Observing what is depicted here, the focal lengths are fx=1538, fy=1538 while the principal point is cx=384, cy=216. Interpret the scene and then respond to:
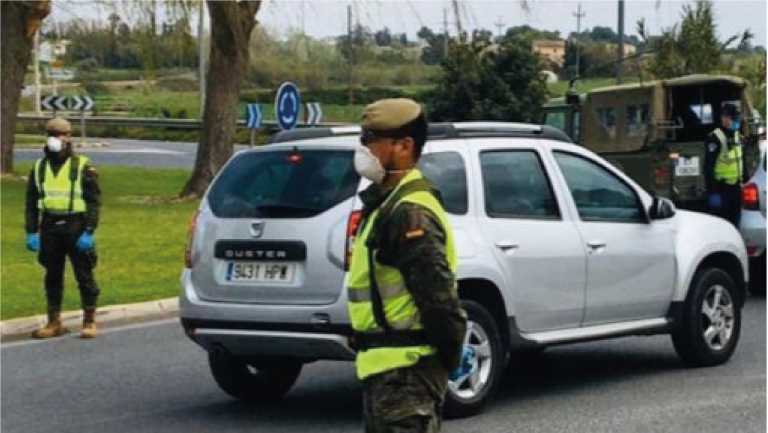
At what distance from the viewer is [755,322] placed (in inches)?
508

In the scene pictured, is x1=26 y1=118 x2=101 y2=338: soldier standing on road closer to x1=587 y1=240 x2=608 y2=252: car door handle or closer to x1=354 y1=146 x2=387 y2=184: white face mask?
x1=587 y1=240 x2=608 y2=252: car door handle

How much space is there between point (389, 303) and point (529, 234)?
4.36m

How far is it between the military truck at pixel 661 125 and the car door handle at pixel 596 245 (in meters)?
6.59

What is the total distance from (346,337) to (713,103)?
11243 mm

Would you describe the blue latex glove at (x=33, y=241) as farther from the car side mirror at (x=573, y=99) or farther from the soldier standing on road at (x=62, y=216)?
the car side mirror at (x=573, y=99)

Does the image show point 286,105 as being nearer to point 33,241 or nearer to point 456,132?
point 33,241

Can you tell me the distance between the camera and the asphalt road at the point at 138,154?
42438mm

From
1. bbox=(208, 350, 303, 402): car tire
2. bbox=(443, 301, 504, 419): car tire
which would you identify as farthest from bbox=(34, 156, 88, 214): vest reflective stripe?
bbox=(443, 301, 504, 419): car tire

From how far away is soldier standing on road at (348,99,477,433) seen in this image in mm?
4977

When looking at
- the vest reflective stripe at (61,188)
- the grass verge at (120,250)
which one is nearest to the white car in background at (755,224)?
the grass verge at (120,250)

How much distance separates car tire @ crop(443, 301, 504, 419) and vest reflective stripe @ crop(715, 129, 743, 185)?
6.86 m

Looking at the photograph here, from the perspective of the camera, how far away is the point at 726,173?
15180mm

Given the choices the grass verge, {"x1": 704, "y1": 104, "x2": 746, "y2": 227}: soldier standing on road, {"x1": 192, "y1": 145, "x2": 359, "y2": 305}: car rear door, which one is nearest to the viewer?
{"x1": 192, "y1": 145, "x2": 359, "y2": 305}: car rear door

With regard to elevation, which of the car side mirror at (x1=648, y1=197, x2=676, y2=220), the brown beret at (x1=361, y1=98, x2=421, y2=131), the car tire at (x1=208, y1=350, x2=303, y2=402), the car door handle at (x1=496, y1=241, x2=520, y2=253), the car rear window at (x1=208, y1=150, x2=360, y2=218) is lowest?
the car tire at (x1=208, y1=350, x2=303, y2=402)
